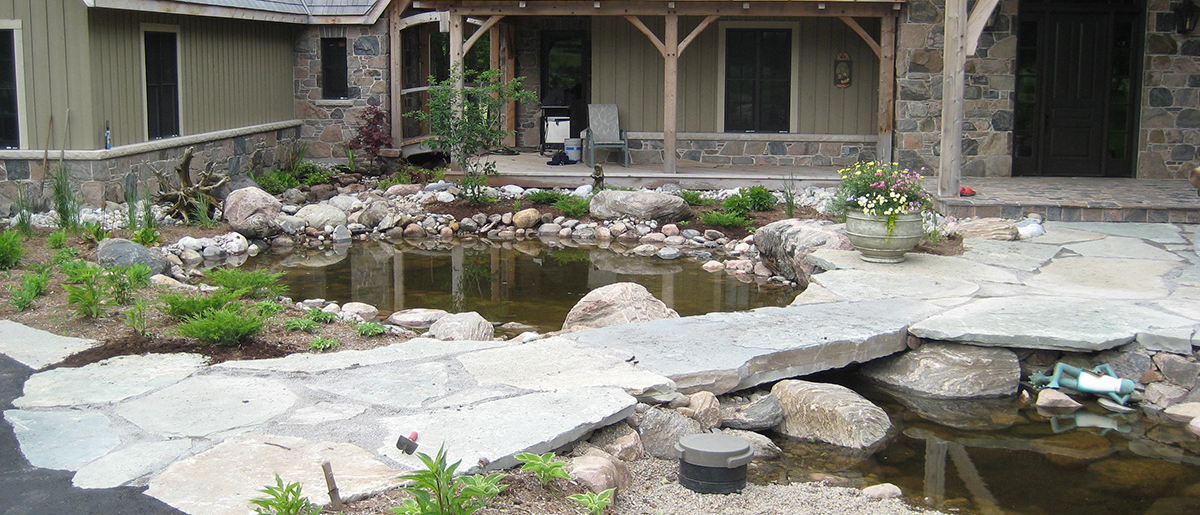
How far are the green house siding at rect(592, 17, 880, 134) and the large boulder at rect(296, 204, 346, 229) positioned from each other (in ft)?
13.7

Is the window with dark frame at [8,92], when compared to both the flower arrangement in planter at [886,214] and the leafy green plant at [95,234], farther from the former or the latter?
the flower arrangement in planter at [886,214]

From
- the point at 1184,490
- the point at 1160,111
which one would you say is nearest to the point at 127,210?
the point at 1184,490

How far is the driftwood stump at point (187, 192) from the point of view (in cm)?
1235

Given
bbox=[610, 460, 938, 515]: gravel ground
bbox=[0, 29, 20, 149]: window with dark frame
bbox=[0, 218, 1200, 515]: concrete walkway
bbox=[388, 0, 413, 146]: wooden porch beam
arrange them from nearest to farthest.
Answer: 1. bbox=[0, 218, 1200, 515]: concrete walkway
2. bbox=[610, 460, 938, 515]: gravel ground
3. bbox=[0, 29, 20, 149]: window with dark frame
4. bbox=[388, 0, 413, 146]: wooden porch beam

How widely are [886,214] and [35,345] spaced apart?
19.7ft

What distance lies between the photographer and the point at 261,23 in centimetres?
1580

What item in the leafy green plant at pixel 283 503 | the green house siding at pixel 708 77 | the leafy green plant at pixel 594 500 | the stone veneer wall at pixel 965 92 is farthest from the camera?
the green house siding at pixel 708 77

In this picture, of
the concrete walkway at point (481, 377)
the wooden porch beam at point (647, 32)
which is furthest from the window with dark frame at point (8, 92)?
the wooden porch beam at point (647, 32)

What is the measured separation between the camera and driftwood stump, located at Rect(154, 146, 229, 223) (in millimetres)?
12352

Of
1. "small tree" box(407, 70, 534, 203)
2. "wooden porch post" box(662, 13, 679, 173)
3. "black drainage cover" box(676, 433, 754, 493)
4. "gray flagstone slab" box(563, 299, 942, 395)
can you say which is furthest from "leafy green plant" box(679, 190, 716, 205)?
"black drainage cover" box(676, 433, 754, 493)

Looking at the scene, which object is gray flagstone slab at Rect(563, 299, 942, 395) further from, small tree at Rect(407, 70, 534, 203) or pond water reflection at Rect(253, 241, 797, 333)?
small tree at Rect(407, 70, 534, 203)

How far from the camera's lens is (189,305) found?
6426mm

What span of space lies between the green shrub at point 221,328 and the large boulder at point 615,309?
7.66 ft

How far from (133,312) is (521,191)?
785 cm
